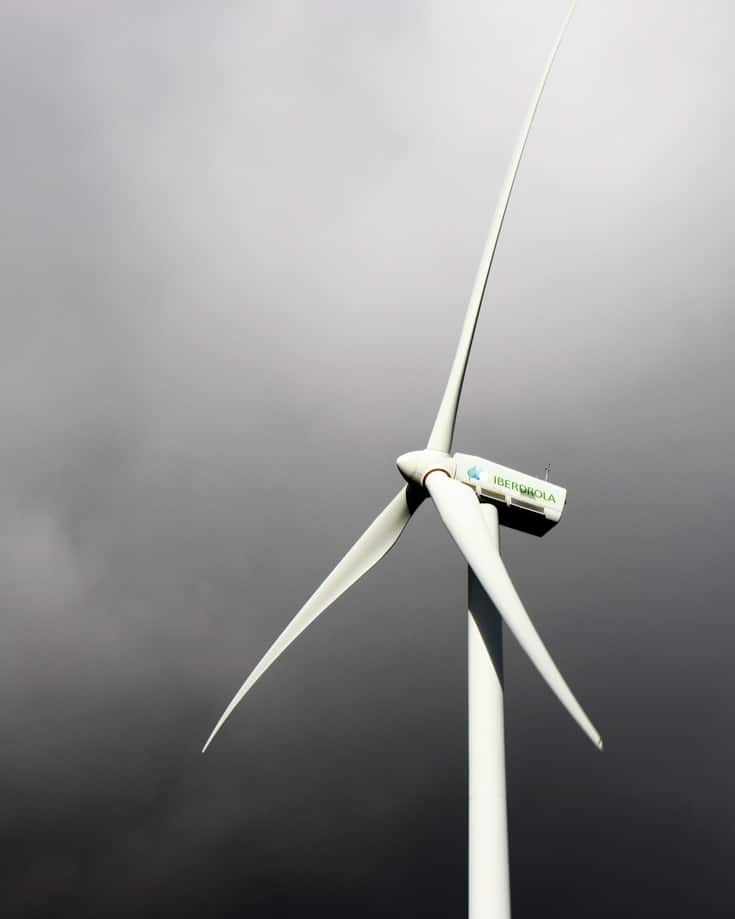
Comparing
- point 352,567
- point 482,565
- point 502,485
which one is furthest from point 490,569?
point 352,567

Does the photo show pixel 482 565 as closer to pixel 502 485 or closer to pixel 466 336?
pixel 502 485

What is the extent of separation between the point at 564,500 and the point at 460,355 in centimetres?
665

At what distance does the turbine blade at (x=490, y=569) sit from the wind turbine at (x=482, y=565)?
34mm

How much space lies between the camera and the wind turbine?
1096 inches

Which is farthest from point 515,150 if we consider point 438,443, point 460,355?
point 438,443

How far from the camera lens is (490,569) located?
2980 cm

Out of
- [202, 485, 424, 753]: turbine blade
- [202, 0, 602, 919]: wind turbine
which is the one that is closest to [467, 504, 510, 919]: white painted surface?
[202, 0, 602, 919]: wind turbine

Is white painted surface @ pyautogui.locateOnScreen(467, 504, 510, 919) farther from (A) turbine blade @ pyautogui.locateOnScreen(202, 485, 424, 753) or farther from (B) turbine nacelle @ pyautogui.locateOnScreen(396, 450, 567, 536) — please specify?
(A) turbine blade @ pyautogui.locateOnScreen(202, 485, 424, 753)

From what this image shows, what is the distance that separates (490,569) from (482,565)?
336 mm

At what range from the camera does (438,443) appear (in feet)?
116

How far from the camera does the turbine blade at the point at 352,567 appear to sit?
3553 cm

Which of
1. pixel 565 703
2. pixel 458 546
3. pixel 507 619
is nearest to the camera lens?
pixel 565 703

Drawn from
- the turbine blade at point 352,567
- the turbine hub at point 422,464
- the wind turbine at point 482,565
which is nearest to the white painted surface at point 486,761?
the wind turbine at point 482,565

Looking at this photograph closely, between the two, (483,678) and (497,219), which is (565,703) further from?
(497,219)
